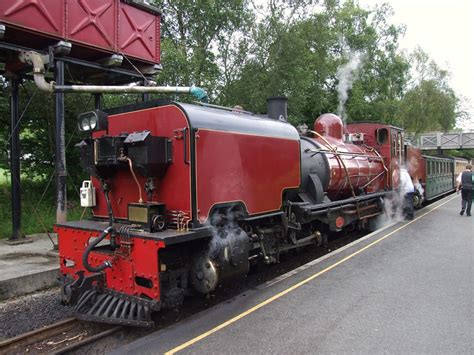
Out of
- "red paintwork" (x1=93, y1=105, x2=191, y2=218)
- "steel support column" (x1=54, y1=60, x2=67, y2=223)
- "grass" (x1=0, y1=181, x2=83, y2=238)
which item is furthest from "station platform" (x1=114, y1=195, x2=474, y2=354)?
"grass" (x1=0, y1=181, x2=83, y2=238)

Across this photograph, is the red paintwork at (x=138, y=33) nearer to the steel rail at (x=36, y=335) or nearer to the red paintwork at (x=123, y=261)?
the red paintwork at (x=123, y=261)

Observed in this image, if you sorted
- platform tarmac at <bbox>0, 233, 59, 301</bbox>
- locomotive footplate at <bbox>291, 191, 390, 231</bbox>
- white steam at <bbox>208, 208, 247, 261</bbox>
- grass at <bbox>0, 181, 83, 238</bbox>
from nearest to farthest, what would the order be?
white steam at <bbox>208, 208, 247, 261</bbox> < platform tarmac at <bbox>0, 233, 59, 301</bbox> < locomotive footplate at <bbox>291, 191, 390, 231</bbox> < grass at <bbox>0, 181, 83, 238</bbox>

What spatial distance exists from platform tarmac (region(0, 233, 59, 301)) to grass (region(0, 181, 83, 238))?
2.09 feet

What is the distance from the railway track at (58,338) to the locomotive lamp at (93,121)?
2.25m

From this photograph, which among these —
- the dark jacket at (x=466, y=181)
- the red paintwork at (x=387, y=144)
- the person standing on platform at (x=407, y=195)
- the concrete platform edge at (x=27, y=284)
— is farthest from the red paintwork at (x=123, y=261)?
the dark jacket at (x=466, y=181)

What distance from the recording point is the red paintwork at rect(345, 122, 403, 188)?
11.6 metres

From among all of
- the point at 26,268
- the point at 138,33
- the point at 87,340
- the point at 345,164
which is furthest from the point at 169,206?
the point at 138,33

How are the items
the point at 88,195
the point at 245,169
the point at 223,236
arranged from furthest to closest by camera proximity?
the point at 88,195 → the point at 245,169 → the point at 223,236

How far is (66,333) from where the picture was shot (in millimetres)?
4492

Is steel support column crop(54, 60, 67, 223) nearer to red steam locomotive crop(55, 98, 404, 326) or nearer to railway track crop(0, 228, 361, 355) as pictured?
red steam locomotive crop(55, 98, 404, 326)

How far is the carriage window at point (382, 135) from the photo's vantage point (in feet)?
38.3

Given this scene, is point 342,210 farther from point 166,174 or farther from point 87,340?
point 87,340

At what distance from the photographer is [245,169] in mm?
5176

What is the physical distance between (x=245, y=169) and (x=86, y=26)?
5.11 metres
